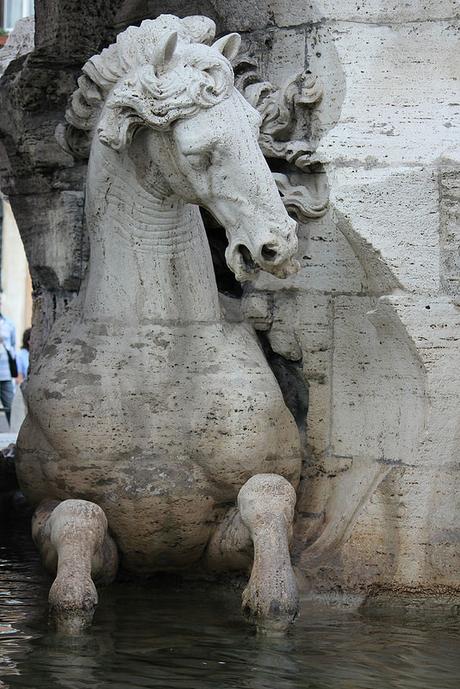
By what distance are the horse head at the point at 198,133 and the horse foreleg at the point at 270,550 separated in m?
0.74

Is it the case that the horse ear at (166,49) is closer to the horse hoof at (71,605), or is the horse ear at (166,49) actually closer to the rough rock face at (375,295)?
the rough rock face at (375,295)

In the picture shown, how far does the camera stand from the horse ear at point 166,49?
4844mm

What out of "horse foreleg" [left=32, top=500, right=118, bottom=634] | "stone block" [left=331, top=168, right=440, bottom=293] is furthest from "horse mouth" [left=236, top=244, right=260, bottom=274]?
"horse foreleg" [left=32, top=500, right=118, bottom=634]

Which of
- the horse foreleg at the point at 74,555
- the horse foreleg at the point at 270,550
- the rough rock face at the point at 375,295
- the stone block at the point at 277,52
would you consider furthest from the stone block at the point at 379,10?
the horse foreleg at the point at 74,555

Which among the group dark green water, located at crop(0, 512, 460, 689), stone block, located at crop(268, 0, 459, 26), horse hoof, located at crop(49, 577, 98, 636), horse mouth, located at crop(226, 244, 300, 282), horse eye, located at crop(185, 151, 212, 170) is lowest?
dark green water, located at crop(0, 512, 460, 689)

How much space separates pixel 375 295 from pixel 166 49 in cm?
116

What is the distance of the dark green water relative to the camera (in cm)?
450

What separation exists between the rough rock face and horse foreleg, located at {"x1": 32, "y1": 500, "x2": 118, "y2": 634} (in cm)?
74

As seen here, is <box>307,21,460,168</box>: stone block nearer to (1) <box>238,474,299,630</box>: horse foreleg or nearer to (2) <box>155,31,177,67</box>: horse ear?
(2) <box>155,31,177,67</box>: horse ear

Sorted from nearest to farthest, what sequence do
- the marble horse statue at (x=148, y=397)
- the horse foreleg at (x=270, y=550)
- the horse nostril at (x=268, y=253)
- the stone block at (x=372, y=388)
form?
the horse nostril at (x=268, y=253) < the horse foreleg at (x=270, y=550) < the marble horse statue at (x=148, y=397) < the stone block at (x=372, y=388)

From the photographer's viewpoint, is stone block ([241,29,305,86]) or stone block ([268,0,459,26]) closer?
stone block ([268,0,459,26])

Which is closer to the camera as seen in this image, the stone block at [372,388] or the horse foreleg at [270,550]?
the horse foreleg at [270,550]

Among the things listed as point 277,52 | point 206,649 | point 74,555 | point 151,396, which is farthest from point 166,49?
point 206,649

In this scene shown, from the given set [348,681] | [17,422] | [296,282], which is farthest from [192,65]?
[17,422]
